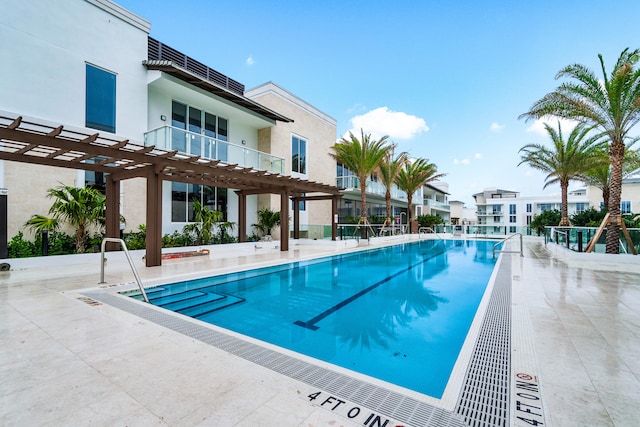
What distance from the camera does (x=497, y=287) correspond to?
6.80m

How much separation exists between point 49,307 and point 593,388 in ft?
23.7

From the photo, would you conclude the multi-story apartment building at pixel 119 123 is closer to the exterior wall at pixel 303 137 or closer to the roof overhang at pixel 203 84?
the roof overhang at pixel 203 84

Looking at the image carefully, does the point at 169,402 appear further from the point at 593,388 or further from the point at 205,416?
the point at 593,388

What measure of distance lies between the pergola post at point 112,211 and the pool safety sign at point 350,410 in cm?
1036

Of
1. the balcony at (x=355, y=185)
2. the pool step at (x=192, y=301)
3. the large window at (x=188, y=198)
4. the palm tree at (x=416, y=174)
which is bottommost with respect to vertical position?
the pool step at (x=192, y=301)

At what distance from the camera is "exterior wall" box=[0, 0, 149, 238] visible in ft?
30.6

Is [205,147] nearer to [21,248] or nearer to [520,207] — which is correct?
[21,248]

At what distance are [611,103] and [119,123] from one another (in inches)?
721

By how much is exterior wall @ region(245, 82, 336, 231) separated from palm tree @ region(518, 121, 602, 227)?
13.1 m

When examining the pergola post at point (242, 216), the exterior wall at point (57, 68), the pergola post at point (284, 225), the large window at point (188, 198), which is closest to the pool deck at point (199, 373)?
the exterior wall at point (57, 68)

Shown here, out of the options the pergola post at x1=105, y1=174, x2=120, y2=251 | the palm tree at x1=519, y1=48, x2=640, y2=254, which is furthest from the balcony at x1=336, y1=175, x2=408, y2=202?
the pergola post at x1=105, y1=174, x2=120, y2=251

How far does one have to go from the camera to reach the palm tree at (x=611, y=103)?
9836mm

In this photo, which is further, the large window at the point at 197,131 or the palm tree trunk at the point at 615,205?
the large window at the point at 197,131

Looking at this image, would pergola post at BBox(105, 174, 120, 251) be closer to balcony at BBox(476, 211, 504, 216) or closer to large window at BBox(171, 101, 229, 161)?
large window at BBox(171, 101, 229, 161)
